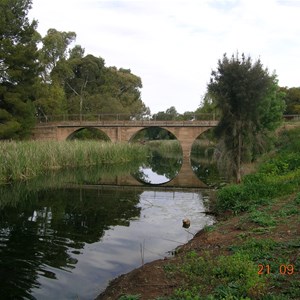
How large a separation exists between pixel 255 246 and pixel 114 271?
2789 millimetres

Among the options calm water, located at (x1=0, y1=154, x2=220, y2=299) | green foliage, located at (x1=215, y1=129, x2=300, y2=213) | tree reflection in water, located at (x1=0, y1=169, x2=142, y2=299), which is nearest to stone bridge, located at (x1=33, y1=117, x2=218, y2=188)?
calm water, located at (x1=0, y1=154, x2=220, y2=299)

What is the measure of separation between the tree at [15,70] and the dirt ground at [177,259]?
24.2m

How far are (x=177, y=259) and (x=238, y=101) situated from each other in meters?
13.3

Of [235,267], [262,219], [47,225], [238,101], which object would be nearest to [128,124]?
[238,101]

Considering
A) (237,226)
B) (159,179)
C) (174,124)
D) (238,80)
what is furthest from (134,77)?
(237,226)

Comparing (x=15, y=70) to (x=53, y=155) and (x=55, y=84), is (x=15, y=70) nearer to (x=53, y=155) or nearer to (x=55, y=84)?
(x=53, y=155)

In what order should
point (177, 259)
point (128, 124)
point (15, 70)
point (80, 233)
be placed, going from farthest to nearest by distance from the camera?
1. point (128, 124)
2. point (15, 70)
3. point (80, 233)
4. point (177, 259)

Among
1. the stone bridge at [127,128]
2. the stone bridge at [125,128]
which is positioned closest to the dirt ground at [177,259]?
the stone bridge at [127,128]

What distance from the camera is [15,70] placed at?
30.5m

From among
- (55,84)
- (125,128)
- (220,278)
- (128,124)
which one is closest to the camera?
(220,278)

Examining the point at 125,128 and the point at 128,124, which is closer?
the point at 128,124

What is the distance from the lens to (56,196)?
16.3 m

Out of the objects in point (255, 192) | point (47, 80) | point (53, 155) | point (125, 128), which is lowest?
point (255, 192)

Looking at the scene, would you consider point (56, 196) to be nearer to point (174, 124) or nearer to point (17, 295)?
point (17, 295)
